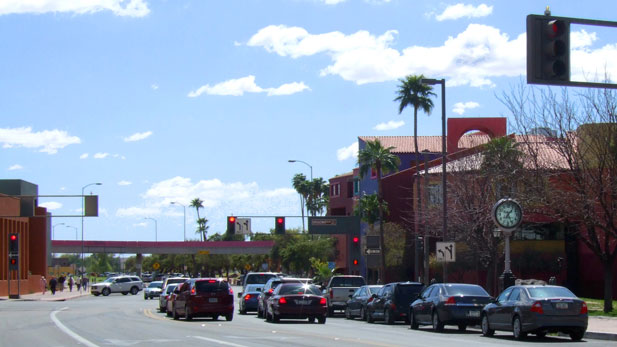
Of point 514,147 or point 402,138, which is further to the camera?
point 402,138

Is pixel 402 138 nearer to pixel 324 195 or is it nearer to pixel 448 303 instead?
pixel 324 195

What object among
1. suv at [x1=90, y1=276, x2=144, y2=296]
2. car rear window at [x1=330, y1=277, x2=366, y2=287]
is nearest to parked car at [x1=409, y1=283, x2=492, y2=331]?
car rear window at [x1=330, y1=277, x2=366, y2=287]

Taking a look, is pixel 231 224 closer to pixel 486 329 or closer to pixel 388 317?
pixel 388 317

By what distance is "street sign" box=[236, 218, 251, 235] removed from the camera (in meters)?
58.9

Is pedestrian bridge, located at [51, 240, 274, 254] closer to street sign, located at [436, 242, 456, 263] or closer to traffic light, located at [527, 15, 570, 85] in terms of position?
street sign, located at [436, 242, 456, 263]

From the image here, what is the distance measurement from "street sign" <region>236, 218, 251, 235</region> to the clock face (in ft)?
97.6

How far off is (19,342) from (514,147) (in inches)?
1157

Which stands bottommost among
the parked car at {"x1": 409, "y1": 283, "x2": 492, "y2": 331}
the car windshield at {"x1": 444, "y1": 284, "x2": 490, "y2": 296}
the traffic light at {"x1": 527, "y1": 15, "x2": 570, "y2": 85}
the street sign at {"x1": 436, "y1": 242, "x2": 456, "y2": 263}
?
the parked car at {"x1": 409, "y1": 283, "x2": 492, "y2": 331}

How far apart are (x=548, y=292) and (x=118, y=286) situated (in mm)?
60713

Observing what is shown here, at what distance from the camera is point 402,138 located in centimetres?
8962

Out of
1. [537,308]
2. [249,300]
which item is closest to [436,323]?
[537,308]

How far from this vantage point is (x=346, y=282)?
4022 cm

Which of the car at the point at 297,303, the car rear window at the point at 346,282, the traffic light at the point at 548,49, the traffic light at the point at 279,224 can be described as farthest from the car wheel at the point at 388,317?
the traffic light at the point at 279,224

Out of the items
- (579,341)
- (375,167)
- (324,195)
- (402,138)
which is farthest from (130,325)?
(324,195)
